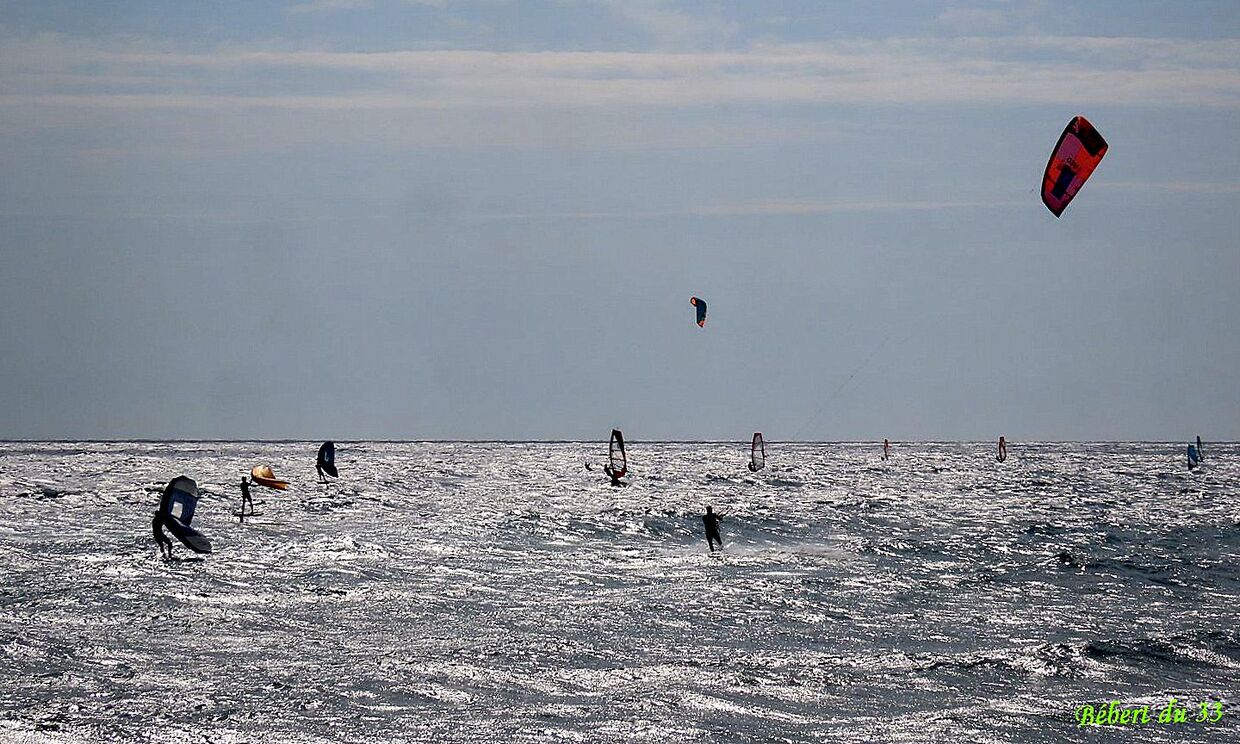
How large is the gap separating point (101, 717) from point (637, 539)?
1606 cm

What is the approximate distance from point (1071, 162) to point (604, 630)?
9.12 meters

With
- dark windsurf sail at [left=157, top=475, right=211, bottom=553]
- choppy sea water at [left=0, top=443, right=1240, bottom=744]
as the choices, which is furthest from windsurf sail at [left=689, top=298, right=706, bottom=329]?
dark windsurf sail at [left=157, top=475, right=211, bottom=553]

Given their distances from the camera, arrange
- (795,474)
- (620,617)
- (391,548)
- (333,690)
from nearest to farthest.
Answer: (333,690)
(620,617)
(391,548)
(795,474)

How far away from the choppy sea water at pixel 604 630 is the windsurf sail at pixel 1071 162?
5205 millimetres

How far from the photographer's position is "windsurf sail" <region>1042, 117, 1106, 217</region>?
60.5ft

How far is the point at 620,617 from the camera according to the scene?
15695 millimetres

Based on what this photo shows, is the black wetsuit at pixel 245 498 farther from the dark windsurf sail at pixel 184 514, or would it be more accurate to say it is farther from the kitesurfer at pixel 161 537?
the kitesurfer at pixel 161 537

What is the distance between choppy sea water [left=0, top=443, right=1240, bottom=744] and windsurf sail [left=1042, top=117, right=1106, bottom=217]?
205 inches

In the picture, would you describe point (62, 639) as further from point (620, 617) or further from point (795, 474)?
point (795, 474)

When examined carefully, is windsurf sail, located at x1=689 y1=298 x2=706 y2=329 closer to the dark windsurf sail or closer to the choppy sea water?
the choppy sea water

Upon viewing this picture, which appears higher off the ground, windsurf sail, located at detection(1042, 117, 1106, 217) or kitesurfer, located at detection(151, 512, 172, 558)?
windsurf sail, located at detection(1042, 117, 1106, 217)

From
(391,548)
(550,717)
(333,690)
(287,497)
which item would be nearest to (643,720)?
(550,717)

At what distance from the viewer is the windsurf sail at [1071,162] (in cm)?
1844
